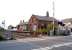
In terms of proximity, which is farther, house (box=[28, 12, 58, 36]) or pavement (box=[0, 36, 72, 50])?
house (box=[28, 12, 58, 36])

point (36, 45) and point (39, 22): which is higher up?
point (39, 22)

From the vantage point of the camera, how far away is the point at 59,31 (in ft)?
145

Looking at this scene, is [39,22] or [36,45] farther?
[39,22]

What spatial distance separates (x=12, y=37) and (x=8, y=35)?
93cm

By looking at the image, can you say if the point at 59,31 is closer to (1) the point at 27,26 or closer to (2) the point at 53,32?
(2) the point at 53,32

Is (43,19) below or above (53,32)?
above

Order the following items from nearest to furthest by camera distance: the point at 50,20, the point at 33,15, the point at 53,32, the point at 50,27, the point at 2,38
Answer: the point at 2,38 < the point at 53,32 < the point at 50,27 < the point at 50,20 < the point at 33,15

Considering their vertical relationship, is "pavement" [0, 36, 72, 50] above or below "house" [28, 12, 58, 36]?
below

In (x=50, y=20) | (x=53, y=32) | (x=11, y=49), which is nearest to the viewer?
(x=11, y=49)

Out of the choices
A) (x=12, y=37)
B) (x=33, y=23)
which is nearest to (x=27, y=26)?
(x=33, y=23)

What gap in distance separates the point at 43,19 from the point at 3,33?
25.8 meters

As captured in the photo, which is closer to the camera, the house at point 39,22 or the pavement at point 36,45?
the pavement at point 36,45

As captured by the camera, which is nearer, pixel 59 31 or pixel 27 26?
pixel 59 31

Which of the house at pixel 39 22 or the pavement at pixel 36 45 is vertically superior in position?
the house at pixel 39 22
